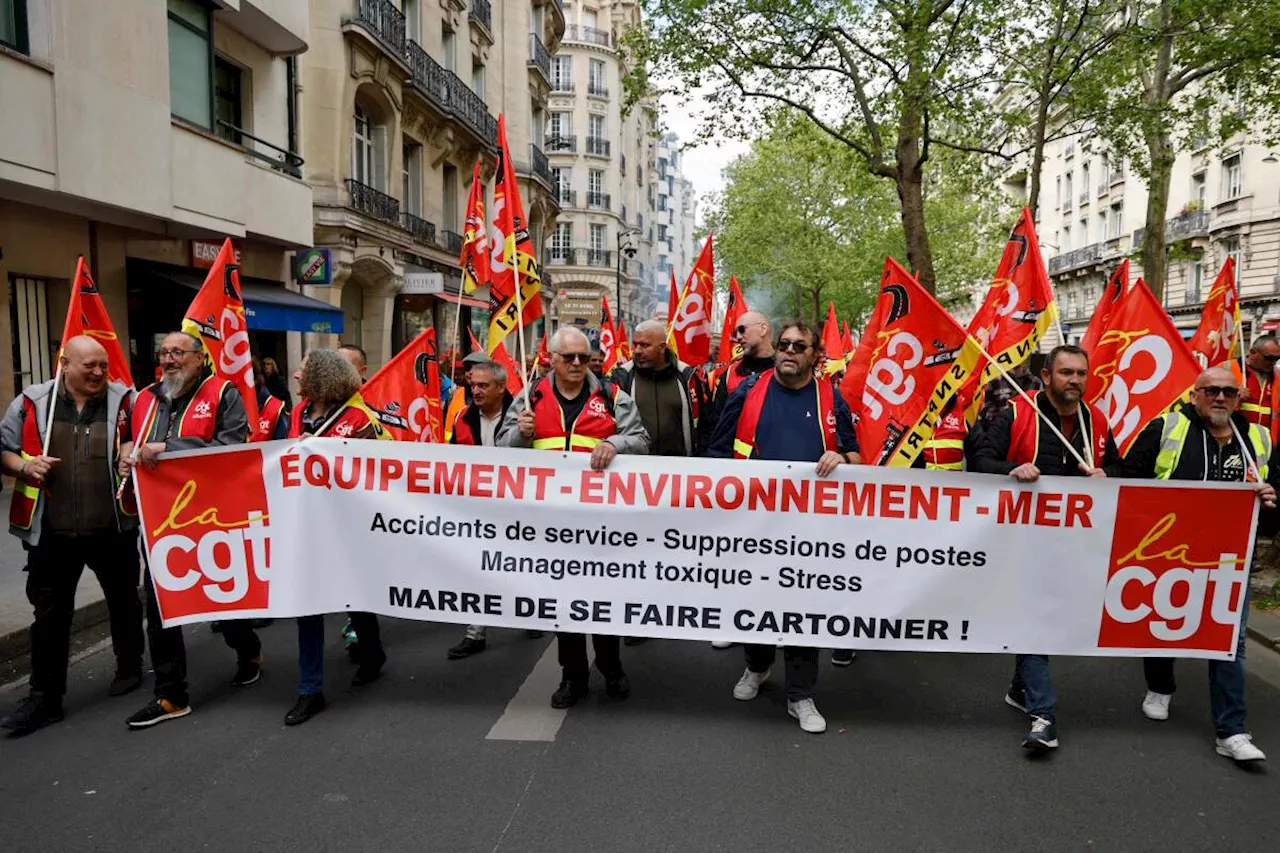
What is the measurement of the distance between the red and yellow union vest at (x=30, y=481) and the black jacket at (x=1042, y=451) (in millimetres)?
4227

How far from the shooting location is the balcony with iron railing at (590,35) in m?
58.0

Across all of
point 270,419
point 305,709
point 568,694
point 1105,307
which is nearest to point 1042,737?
point 568,694

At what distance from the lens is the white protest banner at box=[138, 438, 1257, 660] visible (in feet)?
14.2

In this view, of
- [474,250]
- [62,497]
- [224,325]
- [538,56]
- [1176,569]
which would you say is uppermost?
[538,56]

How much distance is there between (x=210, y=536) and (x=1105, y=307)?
6.39m

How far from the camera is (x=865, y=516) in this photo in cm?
445

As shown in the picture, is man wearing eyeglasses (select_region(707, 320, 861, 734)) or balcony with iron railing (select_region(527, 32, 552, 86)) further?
balcony with iron railing (select_region(527, 32, 552, 86))

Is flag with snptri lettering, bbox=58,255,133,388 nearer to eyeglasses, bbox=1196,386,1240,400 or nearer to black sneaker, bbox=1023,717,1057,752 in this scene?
black sneaker, bbox=1023,717,1057,752

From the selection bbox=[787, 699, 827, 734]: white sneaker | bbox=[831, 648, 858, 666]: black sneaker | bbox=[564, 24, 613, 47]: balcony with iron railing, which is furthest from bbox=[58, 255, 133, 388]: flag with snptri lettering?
bbox=[564, 24, 613, 47]: balcony with iron railing

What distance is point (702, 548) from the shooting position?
14.9 feet

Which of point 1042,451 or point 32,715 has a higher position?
point 1042,451

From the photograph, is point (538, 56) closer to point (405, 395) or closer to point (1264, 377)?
point (1264, 377)

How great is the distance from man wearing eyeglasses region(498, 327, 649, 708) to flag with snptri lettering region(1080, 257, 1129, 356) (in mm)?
3480

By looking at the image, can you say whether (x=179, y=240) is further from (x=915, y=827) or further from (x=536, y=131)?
(x=536, y=131)
